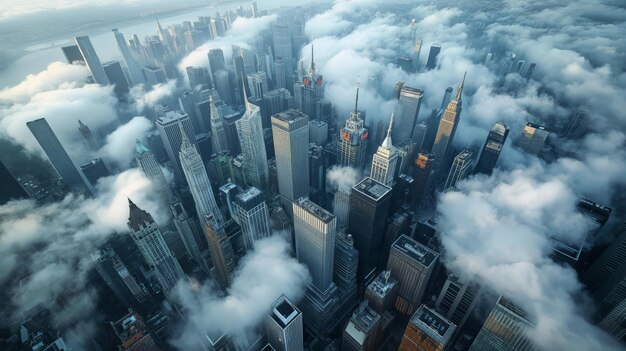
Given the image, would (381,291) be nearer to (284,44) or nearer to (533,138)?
(533,138)

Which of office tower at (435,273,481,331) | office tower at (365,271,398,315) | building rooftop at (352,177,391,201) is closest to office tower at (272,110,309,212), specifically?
building rooftop at (352,177,391,201)

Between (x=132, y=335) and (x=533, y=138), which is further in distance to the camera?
(x=533, y=138)

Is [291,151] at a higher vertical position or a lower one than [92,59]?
lower

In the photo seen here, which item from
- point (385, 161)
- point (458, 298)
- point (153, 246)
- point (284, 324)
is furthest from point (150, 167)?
point (458, 298)

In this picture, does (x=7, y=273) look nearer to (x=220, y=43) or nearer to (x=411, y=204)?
(x=411, y=204)

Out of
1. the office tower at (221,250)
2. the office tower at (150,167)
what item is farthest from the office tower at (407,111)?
the office tower at (150,167)

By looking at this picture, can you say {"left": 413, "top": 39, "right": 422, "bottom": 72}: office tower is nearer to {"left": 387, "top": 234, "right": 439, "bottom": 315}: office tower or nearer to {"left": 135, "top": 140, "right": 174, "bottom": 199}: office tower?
{"left": 387, "top": 234, "right": 439, "bottom": 315}: office tower
